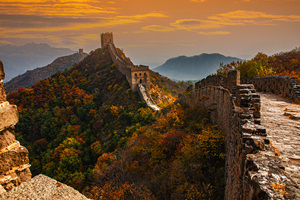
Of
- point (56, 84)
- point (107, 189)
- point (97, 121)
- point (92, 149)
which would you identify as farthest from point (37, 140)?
point (107, 189)

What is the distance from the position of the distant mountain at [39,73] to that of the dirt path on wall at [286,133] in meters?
132

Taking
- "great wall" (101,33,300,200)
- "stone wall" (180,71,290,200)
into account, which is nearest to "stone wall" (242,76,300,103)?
"great wall" (101,33,300,200)

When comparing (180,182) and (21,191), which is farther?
(180,182)

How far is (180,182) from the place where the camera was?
1102 centimetres

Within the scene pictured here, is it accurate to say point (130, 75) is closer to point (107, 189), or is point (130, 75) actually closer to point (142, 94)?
point (142, 94)

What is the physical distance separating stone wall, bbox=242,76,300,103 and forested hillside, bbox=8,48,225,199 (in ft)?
13.4

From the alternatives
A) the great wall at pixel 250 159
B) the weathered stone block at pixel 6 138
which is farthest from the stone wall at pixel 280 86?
the weathered stone block at pixel 6 138

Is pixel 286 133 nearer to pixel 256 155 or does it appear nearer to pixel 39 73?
pixel 256 155

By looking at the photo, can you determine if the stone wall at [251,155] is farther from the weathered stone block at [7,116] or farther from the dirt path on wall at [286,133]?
the weathered stone block at [7,116]

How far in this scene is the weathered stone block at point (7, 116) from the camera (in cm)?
309

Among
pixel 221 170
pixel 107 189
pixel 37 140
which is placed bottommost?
pixel 37 140

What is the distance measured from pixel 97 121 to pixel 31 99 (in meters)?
27.4

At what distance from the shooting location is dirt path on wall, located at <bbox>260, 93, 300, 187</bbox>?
419 centimetres

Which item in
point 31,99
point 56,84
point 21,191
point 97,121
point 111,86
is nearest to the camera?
point 21,191
